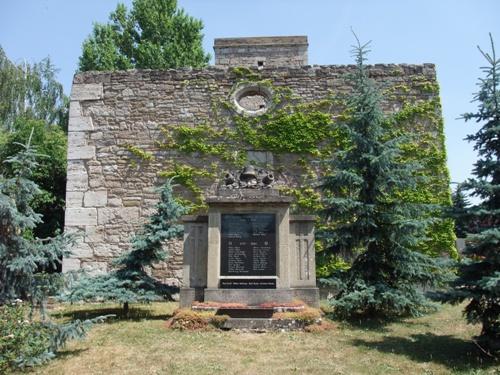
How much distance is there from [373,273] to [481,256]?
2735 millimetres

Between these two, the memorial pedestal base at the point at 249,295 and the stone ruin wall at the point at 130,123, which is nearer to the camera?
the memorial pedestal base at the point at 249,295

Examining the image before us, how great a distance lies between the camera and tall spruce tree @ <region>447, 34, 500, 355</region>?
5.91 meters

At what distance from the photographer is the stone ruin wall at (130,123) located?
1244 centimetres

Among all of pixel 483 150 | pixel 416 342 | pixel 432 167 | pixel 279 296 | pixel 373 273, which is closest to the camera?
pixel 483 150

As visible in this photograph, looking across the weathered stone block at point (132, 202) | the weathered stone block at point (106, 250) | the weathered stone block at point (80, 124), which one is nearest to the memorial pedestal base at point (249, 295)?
the weathered stone block at point (106, 250)

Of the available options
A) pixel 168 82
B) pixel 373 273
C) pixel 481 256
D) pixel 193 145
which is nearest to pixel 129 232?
pixel 193 145

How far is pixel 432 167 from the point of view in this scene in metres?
12.2

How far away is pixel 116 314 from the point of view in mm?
9008

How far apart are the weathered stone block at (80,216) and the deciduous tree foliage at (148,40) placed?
1366 centimetres

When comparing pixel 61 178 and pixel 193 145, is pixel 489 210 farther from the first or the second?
pixel 61 178

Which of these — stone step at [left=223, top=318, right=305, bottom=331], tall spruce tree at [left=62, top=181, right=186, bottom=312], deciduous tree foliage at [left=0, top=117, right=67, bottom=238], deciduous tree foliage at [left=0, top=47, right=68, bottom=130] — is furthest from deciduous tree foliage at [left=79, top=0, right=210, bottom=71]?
stone step at [left=223, top=318, right=305, bottom=331]

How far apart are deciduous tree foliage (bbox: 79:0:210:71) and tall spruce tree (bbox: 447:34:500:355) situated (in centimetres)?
2007

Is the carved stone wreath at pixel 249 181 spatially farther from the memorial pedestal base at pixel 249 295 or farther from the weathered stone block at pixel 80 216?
Answer: the weathered stone block at pixel 80 216

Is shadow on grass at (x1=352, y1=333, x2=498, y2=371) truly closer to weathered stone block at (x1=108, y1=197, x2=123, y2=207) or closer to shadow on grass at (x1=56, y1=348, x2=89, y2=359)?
shadow on grass at (x1=56, y1=348, x2=89, y2=359)
